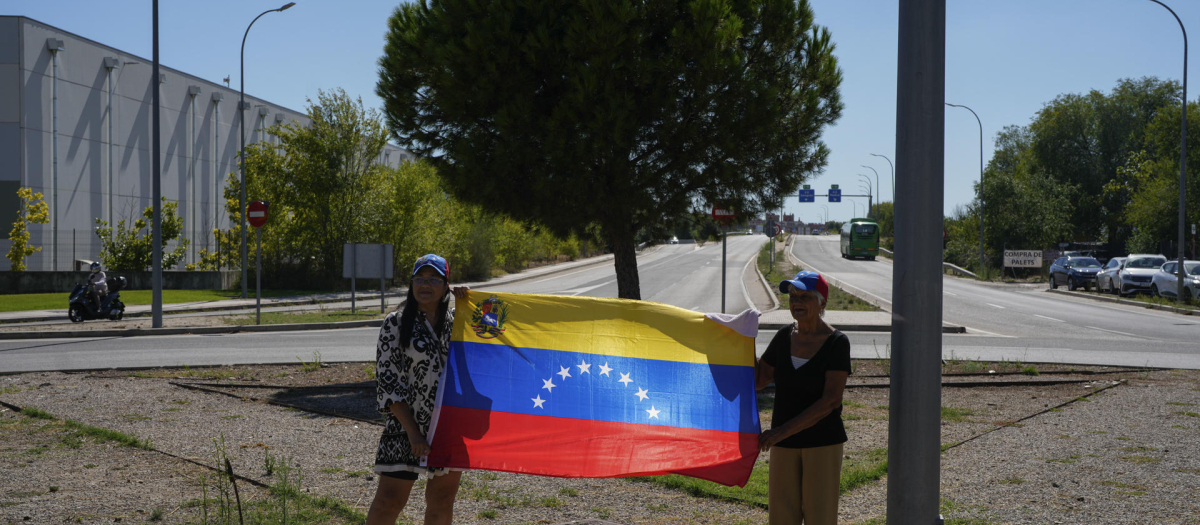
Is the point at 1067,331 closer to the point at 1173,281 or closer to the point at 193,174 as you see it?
the point at 1173,281

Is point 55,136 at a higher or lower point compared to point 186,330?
higher

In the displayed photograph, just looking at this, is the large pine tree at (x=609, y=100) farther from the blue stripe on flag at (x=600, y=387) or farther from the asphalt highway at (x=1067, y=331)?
the blue stripe on flag at (x=600, y=387)

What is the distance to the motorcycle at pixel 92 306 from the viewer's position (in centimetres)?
2038

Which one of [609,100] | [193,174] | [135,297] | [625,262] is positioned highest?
[193,174]

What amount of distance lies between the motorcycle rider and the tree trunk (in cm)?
1454

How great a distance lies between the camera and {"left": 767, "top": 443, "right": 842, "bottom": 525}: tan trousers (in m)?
3.92

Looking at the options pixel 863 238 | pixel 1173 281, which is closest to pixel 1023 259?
pixel 1173 281

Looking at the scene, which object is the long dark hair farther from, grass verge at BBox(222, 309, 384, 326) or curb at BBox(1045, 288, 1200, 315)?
curb at BBox(1045, 288, 1200, 315)

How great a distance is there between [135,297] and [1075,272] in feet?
130

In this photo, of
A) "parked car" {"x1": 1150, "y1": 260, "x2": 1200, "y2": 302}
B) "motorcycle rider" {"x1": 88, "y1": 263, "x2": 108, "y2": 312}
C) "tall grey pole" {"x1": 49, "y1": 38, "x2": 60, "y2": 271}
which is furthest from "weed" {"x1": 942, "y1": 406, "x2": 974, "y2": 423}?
"tall grey pole" {"x1": 49, "y1": 38, "x2": 60, "y2": 271}

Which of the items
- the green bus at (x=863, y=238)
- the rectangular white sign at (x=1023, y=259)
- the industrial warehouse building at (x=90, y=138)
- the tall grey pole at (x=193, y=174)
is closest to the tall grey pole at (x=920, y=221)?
the industrial warehouse building at (x=90, y=138)

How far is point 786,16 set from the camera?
37.7ft

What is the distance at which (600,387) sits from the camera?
4.60m

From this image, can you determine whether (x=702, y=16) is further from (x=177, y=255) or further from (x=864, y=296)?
(x=177, y=255)
